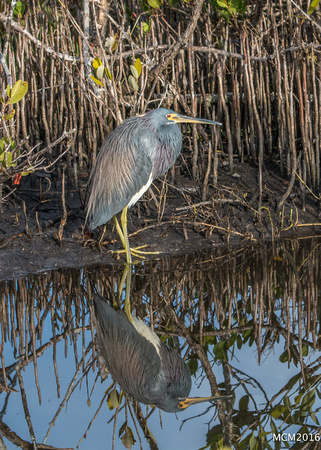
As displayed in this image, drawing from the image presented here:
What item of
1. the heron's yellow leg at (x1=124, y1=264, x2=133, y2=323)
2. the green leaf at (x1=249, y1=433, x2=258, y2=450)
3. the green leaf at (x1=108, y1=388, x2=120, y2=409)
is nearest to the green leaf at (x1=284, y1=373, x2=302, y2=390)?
the green leaf at (x1=249, y1=433, x2=258, y2=450)

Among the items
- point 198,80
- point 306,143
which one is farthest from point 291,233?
point 198,80

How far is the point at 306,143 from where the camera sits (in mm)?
6012

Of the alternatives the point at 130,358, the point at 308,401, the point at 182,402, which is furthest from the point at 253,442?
the point at 130,358

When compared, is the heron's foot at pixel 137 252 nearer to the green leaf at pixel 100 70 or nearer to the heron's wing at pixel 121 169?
the heron's wing at pixel 121 169

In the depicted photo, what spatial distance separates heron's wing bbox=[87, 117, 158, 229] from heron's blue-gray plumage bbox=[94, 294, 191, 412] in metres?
1.30

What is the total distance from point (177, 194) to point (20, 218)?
1.57m

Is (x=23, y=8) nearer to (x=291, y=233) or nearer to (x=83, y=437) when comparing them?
(x=291, y=233)

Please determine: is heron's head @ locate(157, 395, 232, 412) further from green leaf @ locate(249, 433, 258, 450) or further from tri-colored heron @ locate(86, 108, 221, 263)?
tri-colored heron @ locate(86, 108, 221, 263)

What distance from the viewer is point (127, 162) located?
5.23 metres

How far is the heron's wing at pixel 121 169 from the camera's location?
204 inches

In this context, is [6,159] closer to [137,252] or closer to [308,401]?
[137,252]

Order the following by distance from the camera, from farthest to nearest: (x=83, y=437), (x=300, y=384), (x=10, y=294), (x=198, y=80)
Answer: (x=198, y=80) → (x=10, y=294) → (x=300, y=384) → (x=83, y=437)

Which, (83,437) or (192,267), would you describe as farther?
(192,267)

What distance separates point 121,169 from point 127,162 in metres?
0.08
